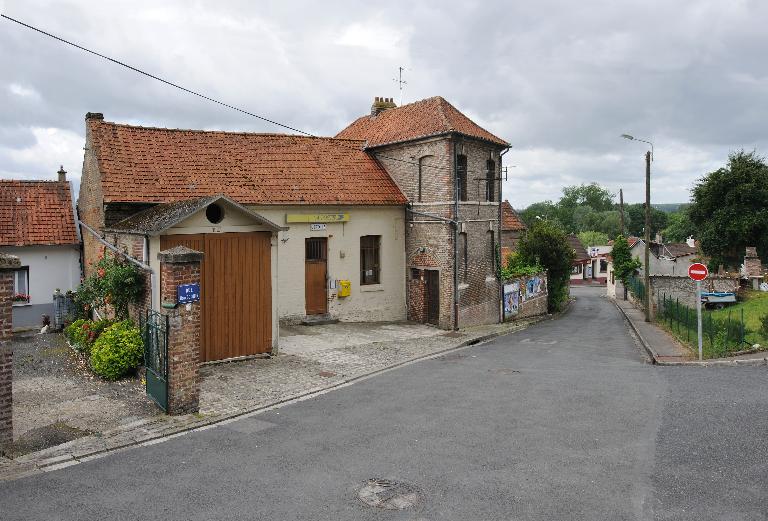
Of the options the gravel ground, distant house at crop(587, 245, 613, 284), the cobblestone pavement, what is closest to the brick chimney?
the cobblestone pavement

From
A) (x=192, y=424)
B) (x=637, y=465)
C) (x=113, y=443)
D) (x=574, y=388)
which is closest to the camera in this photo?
(x=637, y=465)

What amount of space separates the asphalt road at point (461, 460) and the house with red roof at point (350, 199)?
5.76 m

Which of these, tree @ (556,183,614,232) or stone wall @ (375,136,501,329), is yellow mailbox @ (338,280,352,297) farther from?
tree @ (556,183,614,232)

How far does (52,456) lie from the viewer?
7.91 meters

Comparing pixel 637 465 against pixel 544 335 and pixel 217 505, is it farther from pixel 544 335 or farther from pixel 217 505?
pixel 544 335

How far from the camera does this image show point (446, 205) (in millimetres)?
20859

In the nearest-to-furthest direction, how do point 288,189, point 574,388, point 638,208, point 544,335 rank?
point 574,388
point 288,189
point 544,335
point 638,208

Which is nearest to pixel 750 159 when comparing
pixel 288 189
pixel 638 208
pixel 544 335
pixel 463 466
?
pixel 544 335

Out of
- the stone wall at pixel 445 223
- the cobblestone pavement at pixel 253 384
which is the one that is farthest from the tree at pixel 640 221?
the cobblestone pavement at pixel 253 384

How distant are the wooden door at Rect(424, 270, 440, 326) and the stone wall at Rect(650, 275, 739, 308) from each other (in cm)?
1660

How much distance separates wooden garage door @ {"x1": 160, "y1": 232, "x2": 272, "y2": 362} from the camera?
13070 millimetres

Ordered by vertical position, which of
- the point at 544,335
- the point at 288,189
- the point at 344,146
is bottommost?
the point at 544,335

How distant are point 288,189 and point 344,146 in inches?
173

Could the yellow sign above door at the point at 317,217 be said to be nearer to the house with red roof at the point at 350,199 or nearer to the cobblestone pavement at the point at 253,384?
the house with red roof at the point at 350,199
